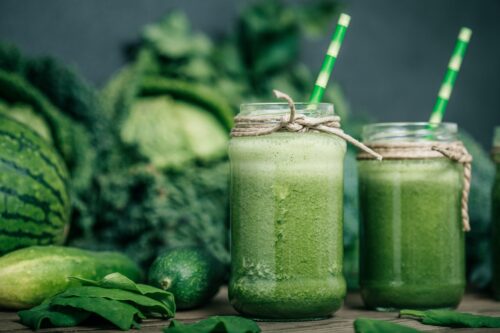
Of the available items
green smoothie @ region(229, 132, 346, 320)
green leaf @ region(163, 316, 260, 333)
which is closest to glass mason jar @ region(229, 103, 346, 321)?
green smoothie @ region(229, 132, 346, 320)

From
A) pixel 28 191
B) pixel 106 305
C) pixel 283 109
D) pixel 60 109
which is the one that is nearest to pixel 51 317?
pixel 106 305

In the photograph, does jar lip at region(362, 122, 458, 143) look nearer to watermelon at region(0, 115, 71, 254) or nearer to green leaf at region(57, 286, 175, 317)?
green leaf at region(57, 286, 175, 317)

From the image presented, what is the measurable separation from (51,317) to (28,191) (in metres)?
0.44

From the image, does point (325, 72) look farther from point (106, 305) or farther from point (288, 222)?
point (106, 305)

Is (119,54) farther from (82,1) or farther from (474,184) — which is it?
(474,184)

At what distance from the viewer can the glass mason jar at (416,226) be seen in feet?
4.57

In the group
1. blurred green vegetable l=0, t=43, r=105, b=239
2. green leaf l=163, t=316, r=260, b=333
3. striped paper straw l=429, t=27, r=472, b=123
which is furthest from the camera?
blurred green vegetable l=0, t=43, r=105, b=239

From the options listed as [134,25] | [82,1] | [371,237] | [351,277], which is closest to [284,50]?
[134,25]

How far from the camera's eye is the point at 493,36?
272 cm

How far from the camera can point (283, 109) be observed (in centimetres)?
128

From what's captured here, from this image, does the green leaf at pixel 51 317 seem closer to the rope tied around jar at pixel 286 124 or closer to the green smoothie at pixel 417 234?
the rope tied around jar at pixel 286 124

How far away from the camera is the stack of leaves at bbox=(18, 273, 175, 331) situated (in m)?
1.18

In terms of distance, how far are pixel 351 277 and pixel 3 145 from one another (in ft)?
2.90

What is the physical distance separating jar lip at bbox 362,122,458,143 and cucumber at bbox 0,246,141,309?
651 millimetres
